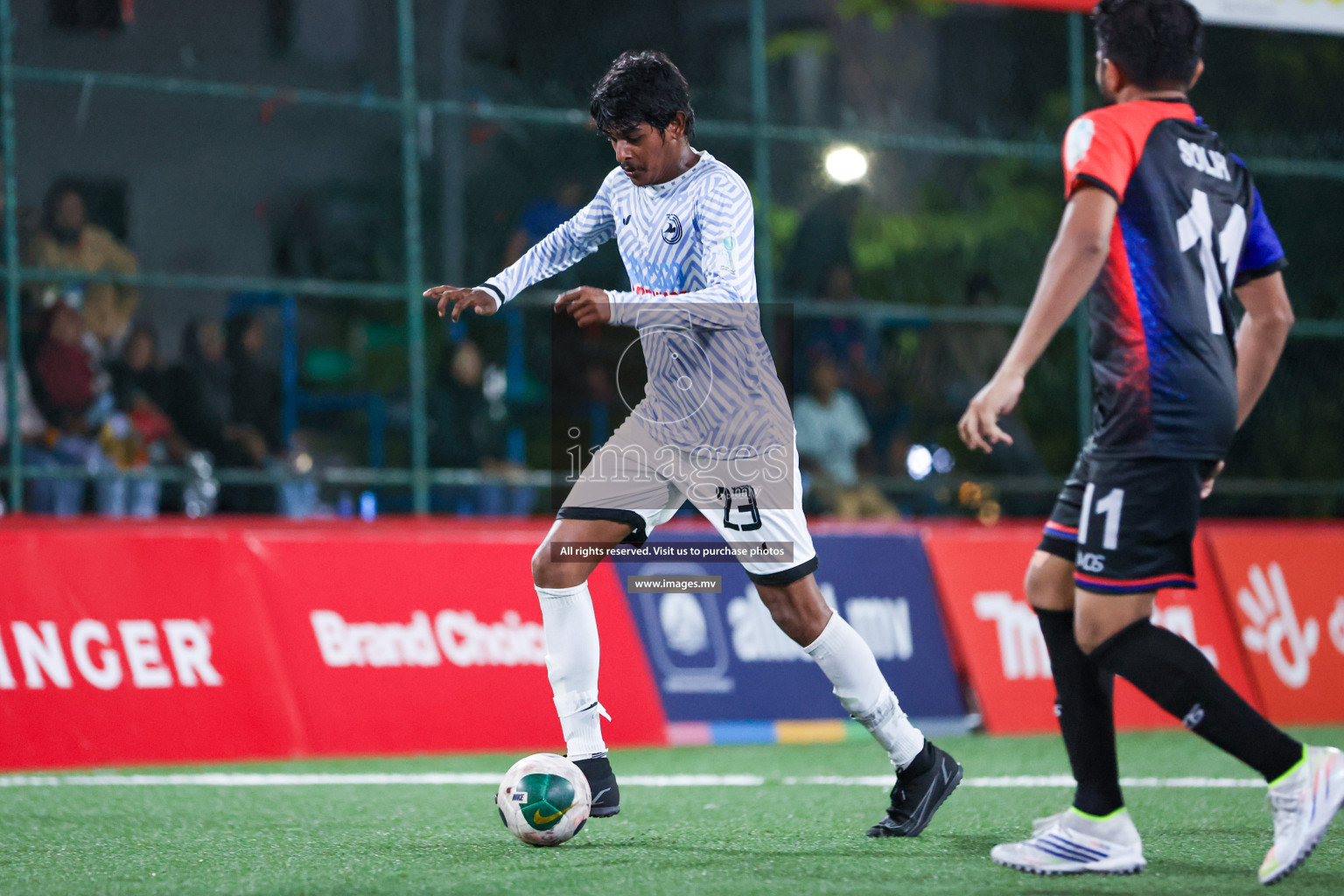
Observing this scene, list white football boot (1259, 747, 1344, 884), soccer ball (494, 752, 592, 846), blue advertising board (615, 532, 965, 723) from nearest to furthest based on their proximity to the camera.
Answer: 1. white football boot (1259, 747, 1344, 884)
2. soccer ball (494, 752, 592, 846)
3. blue advertising board (615, 532, 965, 723)

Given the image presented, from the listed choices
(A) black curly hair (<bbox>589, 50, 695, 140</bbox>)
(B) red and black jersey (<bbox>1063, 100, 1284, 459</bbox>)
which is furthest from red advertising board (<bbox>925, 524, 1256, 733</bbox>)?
(B) red and black jersey (<bbox>1063, 100, 1284, 459</bbox>)

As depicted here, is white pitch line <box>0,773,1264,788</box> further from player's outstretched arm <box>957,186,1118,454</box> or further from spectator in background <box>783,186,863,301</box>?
spectator in background <box>783,186,863,301</box>

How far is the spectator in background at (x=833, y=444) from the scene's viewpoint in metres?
11.8

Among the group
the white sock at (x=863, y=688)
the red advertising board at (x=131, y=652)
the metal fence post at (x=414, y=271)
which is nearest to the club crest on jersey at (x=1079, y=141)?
the white sock at (x=863, y=688)

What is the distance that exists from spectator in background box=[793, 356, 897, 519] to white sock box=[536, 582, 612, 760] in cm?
681

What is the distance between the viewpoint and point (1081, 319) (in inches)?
483

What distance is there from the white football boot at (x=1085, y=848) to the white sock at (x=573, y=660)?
1.39 m

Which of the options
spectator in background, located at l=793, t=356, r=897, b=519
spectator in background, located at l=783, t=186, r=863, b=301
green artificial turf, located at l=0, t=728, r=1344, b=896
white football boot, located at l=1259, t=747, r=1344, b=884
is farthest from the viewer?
spectator in background, located at l=783, t=186, r=863, b=301

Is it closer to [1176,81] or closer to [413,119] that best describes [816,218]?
[413,119]

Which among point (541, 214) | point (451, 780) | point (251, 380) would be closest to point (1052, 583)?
point (451, 780)

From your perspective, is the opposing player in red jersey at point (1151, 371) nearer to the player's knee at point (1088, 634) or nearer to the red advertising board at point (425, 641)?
the player's knee at point (1088, 634)

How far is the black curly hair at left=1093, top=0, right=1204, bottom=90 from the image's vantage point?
396 cm

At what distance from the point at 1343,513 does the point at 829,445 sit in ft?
16.5

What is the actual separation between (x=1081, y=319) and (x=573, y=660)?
326 inches
